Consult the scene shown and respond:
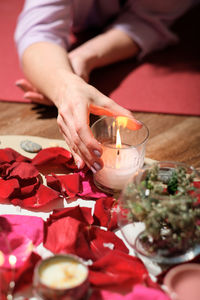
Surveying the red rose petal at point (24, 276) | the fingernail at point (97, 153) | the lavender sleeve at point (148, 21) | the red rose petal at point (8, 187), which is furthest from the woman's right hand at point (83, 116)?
the lavender sleeve at point (148, 21)

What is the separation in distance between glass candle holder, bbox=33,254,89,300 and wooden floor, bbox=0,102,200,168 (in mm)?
404

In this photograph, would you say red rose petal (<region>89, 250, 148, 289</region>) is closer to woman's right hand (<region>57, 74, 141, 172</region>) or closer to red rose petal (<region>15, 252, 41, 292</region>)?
red rose petal (<region>15, 252, 41, 292</region>)

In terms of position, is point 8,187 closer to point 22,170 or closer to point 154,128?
point 22,170

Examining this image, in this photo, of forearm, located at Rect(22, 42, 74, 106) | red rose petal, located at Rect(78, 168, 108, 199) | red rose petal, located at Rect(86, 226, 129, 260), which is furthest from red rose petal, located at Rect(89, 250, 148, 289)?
forearm, located at Rect(22, 42, 74, 106)

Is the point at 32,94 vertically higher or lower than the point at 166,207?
lower

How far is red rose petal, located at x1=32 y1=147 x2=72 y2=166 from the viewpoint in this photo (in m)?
0.85

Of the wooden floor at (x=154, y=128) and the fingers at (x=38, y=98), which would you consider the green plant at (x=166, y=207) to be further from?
the fingers at (x=38, y=98)

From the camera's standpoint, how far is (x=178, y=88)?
1.16 m

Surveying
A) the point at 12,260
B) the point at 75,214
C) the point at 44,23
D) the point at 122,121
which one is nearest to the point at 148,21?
the point at 44,23

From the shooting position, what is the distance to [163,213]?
58 centimetres

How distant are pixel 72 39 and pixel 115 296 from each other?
1017mm

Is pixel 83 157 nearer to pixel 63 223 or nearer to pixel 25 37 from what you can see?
pixel 63 223

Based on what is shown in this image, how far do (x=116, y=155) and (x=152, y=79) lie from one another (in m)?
0.51

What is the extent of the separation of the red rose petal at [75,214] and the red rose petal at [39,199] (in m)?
0.06
